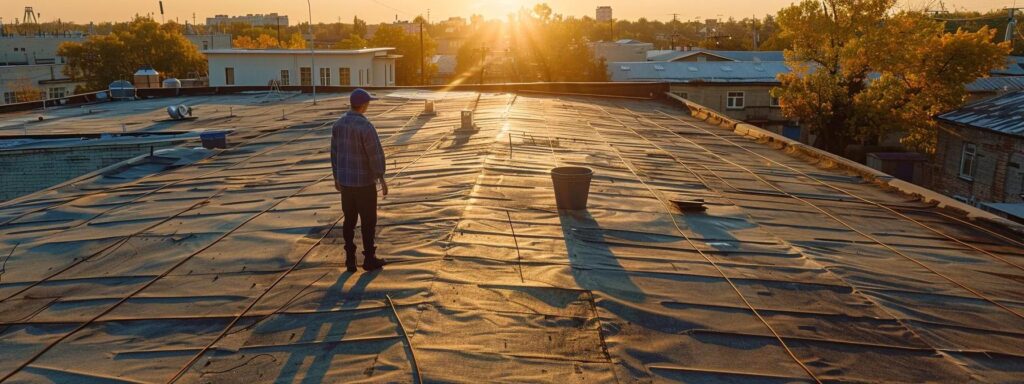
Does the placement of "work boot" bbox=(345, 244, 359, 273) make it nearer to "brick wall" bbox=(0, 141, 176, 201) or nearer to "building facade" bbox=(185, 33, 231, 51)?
"brick wall" bbox=(0, 141, 176, 201)

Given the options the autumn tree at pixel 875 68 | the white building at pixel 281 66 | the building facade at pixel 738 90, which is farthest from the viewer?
the building facade at pixel 738 90

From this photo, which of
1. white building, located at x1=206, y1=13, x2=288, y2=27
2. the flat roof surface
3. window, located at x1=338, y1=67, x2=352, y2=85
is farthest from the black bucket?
white building, located at x1=206, y1=13, x2=288, y2=27

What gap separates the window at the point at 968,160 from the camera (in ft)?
83.4

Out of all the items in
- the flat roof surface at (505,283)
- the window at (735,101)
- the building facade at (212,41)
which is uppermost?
the building facade at (212,41)

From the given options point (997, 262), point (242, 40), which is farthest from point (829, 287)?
point (242, 40)

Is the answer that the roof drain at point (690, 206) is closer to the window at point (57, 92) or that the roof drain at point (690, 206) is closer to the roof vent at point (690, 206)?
the roof vent at point (690, 206)

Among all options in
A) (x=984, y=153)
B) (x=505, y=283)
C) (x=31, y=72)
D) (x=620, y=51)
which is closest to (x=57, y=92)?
(x=31, y=72)

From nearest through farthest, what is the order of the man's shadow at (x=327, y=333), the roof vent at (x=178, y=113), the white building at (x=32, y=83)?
the man's shadow at (x=327, y=333)
the roof vent at (x=178, y=113)
the white building at (x=32, y=83)

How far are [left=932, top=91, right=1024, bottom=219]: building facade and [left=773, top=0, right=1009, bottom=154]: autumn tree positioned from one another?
1.64m

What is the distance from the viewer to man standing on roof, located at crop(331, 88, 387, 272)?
5.99m

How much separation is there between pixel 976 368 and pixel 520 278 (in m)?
2.99

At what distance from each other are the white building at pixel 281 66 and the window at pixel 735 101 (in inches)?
748

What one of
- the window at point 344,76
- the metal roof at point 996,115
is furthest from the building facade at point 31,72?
the metal roof at point 996,115

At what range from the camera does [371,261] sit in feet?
19.7
